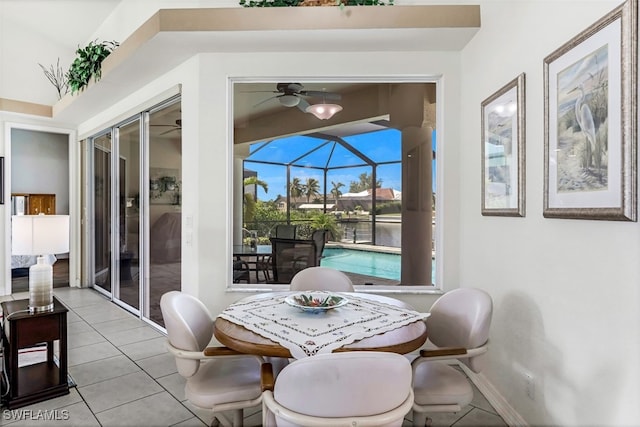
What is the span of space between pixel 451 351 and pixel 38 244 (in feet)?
8.76

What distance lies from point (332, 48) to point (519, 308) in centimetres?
232

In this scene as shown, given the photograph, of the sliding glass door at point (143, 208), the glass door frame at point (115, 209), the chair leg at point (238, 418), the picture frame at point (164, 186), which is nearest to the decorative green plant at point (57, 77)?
the glass door frame at point (115, 209)

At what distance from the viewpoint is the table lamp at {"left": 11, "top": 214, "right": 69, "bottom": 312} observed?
2422 mm

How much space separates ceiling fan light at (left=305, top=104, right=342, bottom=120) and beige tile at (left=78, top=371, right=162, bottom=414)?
2496mm

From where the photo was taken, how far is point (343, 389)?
118cm

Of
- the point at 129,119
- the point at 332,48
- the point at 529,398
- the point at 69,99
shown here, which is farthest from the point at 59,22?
the point at 529,398

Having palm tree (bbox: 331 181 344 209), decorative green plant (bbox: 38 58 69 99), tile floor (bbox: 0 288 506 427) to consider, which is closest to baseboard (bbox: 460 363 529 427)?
tile floor (bbox: 0 288 506 427)

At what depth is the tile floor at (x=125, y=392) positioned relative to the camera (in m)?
2.20

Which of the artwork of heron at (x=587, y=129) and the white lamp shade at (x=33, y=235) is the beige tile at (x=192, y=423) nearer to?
the white lamp shade at (x=33, y=235)

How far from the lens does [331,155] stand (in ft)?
10.7

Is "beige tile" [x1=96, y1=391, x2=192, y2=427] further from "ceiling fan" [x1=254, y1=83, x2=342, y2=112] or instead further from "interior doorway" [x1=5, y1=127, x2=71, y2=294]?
"interior doorway" [x1=5, y1=127, x2=71, y2=294]

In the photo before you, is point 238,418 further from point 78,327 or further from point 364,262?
point 78,327

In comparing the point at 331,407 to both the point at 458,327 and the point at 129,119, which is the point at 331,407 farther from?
the point at 129,119

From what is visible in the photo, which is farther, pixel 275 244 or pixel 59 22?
pixel 59 22
